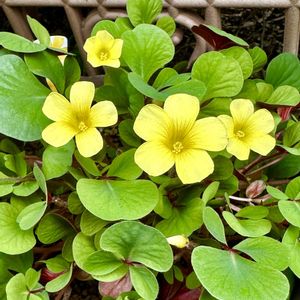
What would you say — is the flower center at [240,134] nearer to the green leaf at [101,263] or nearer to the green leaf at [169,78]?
the green leaf at [169,78]

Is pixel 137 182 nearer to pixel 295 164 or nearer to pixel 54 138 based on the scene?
pixel 54 138

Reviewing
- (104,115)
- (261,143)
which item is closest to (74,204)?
(104,115)

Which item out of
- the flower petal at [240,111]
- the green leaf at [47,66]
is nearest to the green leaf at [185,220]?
the flower petal at [240,111]

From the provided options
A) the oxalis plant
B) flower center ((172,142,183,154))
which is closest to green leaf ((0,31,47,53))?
the oxalis plant

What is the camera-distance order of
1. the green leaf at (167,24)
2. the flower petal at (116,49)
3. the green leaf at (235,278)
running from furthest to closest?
1. the green leaf at (167,24)
2. the flower petal at (116,49)
3. the green leaf at (235,278)

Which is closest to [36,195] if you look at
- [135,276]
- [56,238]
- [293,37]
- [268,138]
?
[56,238]

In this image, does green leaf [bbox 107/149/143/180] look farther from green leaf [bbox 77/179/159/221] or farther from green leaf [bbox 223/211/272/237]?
green leaf [bbox 223/211/272/237]
